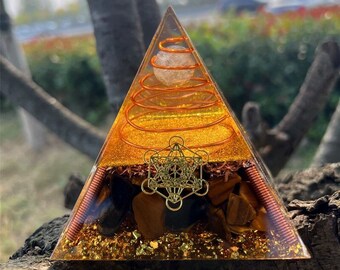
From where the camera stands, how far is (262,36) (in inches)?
200

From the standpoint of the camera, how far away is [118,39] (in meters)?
1.86

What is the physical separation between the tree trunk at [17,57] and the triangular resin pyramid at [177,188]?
1.83 metres

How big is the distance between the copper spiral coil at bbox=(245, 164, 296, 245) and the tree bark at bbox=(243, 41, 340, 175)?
1.14 meters

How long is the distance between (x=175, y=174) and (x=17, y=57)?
11.3 ft

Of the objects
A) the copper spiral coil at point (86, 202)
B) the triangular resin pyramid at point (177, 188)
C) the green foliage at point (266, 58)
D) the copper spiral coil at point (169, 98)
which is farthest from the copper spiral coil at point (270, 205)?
the green foliage at point (266, 58)

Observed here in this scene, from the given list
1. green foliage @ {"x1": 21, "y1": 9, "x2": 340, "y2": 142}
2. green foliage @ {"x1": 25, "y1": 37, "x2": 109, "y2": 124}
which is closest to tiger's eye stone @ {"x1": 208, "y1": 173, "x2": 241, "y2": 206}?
green foliage @ {"x1": 21, "y1": 9, "x2": 340, "y2": 142}

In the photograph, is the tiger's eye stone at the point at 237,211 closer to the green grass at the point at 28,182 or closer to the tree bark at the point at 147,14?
the tree bark at the point at 147,14

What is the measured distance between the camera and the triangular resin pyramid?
1.12 metres

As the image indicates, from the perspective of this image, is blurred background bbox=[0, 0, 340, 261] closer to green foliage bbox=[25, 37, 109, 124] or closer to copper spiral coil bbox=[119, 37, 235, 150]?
green foliage bbox=[25, 37, 109, 124]

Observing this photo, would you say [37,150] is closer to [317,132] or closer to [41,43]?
[41,43]

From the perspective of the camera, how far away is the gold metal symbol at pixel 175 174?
3.66ft

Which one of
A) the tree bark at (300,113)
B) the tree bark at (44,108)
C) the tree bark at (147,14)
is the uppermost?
the tree bark at (147,14)

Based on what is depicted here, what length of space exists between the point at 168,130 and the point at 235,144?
15 cm

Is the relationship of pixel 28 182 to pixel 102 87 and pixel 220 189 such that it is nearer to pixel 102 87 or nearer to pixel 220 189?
pixel 102 87
